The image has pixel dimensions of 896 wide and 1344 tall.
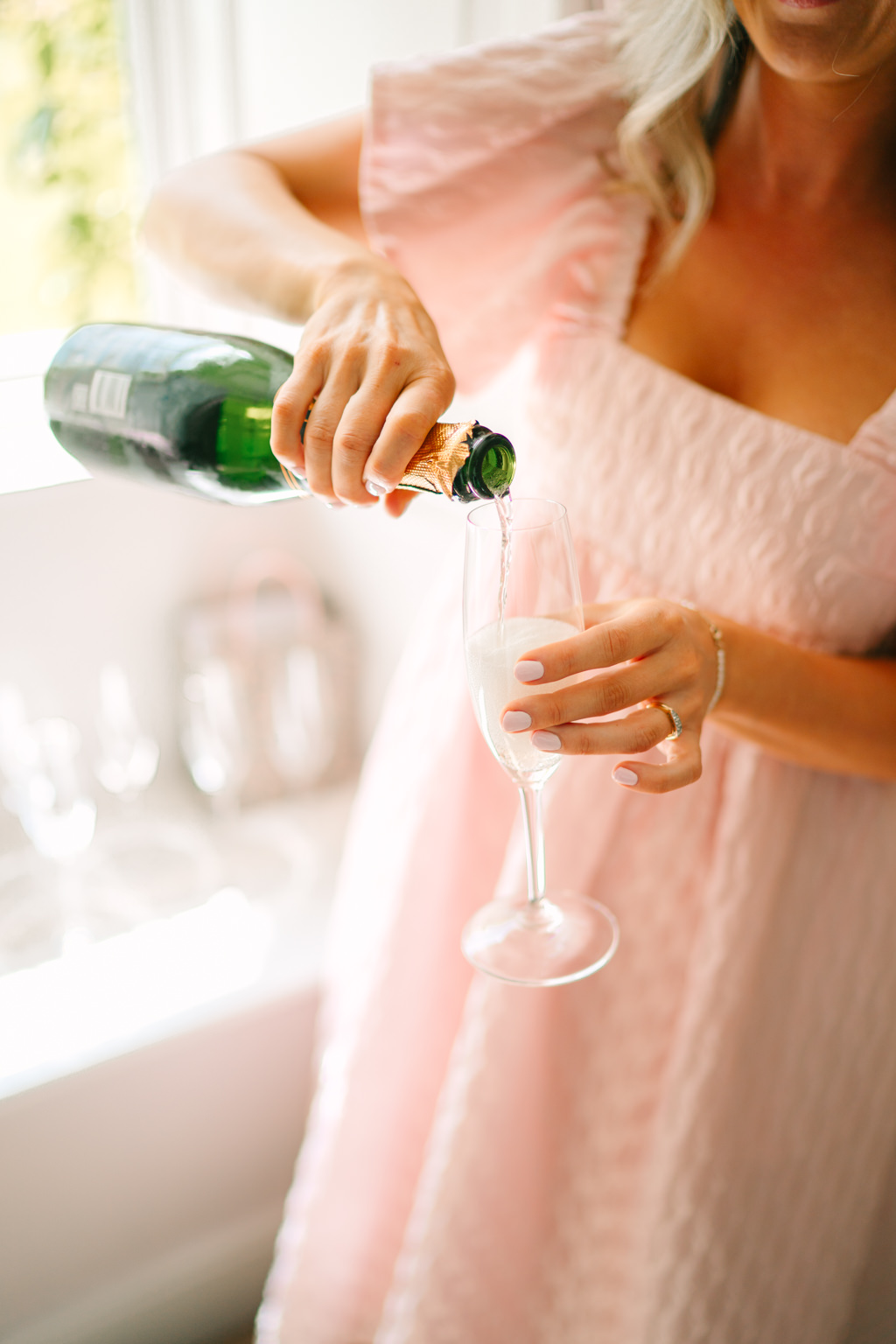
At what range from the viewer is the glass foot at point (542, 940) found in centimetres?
66

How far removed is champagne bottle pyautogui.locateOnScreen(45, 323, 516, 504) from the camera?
0.71 metres

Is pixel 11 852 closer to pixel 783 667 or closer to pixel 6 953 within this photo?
pixel 6 953

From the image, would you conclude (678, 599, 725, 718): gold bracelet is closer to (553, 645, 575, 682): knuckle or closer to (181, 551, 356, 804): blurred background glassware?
(553, 645, 575, 682): knuckle

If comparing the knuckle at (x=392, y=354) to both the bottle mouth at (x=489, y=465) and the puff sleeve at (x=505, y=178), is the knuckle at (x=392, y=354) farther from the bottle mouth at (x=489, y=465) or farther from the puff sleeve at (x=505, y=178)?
the puff sleeve at (x=505, y=178)

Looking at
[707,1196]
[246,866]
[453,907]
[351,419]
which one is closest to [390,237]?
[351,419]

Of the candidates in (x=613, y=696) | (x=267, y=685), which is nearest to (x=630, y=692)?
(x=613, y=696)

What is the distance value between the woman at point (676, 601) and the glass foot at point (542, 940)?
12 centimetres

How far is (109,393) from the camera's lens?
738 mm

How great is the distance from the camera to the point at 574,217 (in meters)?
0.89

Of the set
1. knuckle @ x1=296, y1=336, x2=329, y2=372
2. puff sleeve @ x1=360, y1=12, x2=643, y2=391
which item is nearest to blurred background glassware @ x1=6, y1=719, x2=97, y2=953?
puff sleeve @ x1=360, y1=12, x2=643, y2=391

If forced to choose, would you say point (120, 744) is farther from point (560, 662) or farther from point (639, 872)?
point (560, 662)

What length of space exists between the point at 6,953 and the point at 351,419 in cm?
112

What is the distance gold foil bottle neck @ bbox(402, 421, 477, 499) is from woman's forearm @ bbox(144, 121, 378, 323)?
0.19m

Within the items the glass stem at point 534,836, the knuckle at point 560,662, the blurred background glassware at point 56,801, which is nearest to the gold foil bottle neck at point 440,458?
the knuckle at point 560,662
